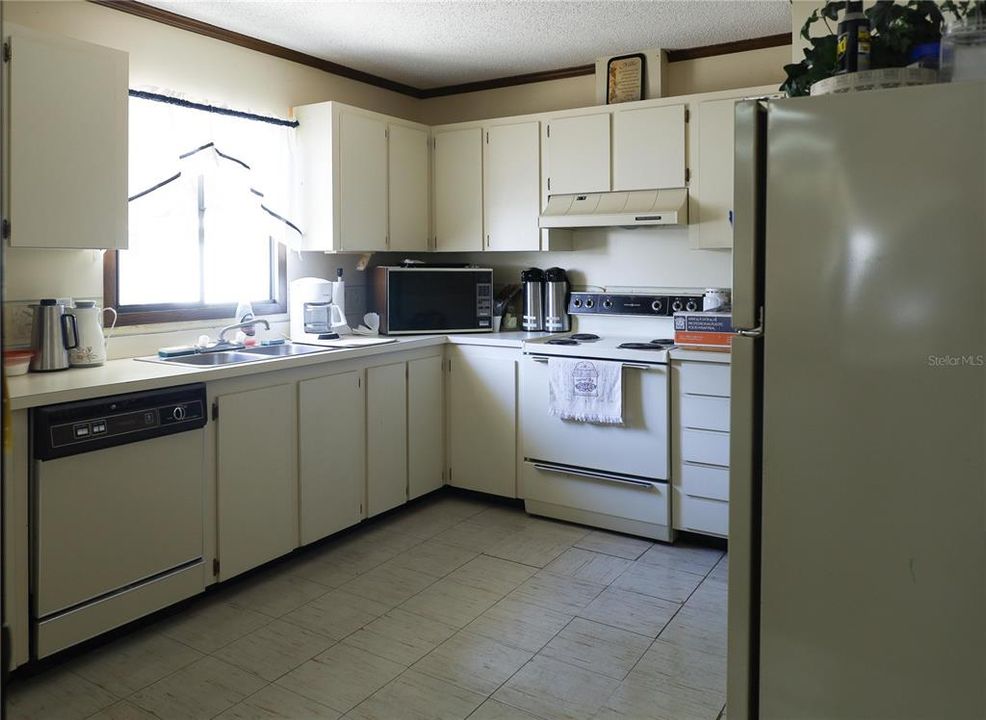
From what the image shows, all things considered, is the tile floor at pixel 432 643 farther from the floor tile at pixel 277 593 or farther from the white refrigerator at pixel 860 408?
the white refrigerator at pixel 860 408

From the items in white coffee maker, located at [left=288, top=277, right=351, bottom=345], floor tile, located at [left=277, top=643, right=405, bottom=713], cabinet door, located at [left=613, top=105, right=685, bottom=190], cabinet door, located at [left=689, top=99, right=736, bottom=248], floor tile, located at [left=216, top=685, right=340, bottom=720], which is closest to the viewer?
floor tile, located at [left=216, top=685, right=340, bottom=720]

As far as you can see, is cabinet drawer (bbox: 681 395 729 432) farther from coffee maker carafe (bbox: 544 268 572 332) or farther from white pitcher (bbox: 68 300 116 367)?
white pitcher (bbox: 68 300 116 367)

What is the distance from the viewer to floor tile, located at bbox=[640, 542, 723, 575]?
334 cm

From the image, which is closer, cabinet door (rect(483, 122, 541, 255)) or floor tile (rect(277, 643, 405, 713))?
floor tile (rect(277, 643, 405, 713))

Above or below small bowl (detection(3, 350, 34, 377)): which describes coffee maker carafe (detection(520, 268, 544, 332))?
above

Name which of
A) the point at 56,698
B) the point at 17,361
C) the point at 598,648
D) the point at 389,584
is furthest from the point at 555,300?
the point at 56,698

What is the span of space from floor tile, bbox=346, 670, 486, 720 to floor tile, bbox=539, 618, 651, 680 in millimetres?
383

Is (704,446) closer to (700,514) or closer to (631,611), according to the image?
(700,514)

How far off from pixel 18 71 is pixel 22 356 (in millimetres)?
962

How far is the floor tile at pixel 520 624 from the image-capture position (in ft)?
8.81

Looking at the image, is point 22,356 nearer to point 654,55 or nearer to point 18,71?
point 18,71

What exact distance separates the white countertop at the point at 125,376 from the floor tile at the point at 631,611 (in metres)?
1.53

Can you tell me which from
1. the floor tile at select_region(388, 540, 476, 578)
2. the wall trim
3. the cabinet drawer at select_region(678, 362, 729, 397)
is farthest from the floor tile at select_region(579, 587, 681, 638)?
the wall trim

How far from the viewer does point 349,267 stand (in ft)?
14.5
